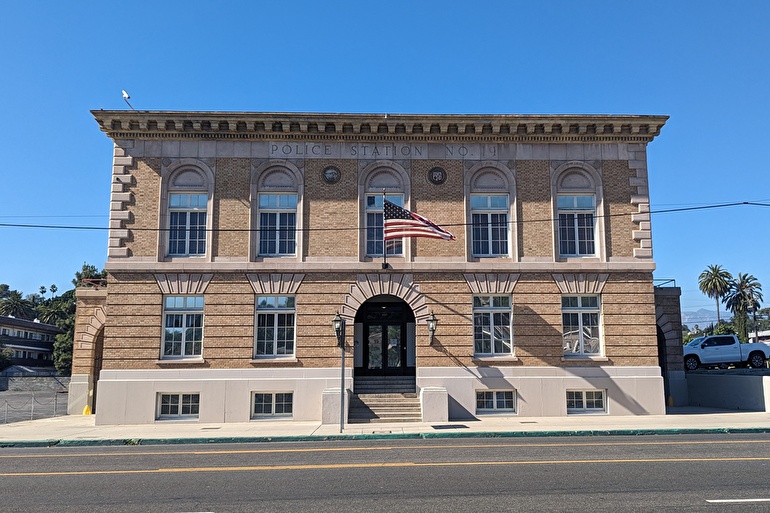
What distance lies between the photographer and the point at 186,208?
22703 mm

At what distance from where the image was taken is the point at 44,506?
8.08 metres

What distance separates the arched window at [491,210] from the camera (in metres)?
23.0

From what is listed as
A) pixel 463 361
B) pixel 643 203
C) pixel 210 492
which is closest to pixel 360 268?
pixel 463 361

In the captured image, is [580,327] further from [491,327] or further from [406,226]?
[406,226]

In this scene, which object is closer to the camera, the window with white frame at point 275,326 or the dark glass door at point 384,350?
the window with white frame at point 275,326

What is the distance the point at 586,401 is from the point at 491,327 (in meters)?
4.31

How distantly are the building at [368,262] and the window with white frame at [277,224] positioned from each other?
8 centimetres

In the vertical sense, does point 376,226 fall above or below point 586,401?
above

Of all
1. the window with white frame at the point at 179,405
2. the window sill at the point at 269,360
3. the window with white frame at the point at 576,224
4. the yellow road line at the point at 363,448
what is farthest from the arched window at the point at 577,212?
the window with white frame at the point at 179,405

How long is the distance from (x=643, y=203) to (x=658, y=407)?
7.41 metres

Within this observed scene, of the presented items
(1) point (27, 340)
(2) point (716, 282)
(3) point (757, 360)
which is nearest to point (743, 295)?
(2) point (716, 282)

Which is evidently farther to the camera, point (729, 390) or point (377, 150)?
point (729, 390)

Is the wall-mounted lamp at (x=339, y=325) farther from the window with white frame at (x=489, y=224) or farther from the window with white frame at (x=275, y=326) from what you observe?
the window with white frame at (x=489, y=224)

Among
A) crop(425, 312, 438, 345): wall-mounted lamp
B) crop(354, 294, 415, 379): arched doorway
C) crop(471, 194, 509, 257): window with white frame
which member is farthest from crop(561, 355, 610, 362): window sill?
crop(354, 294, 415, 379): arched doorway
